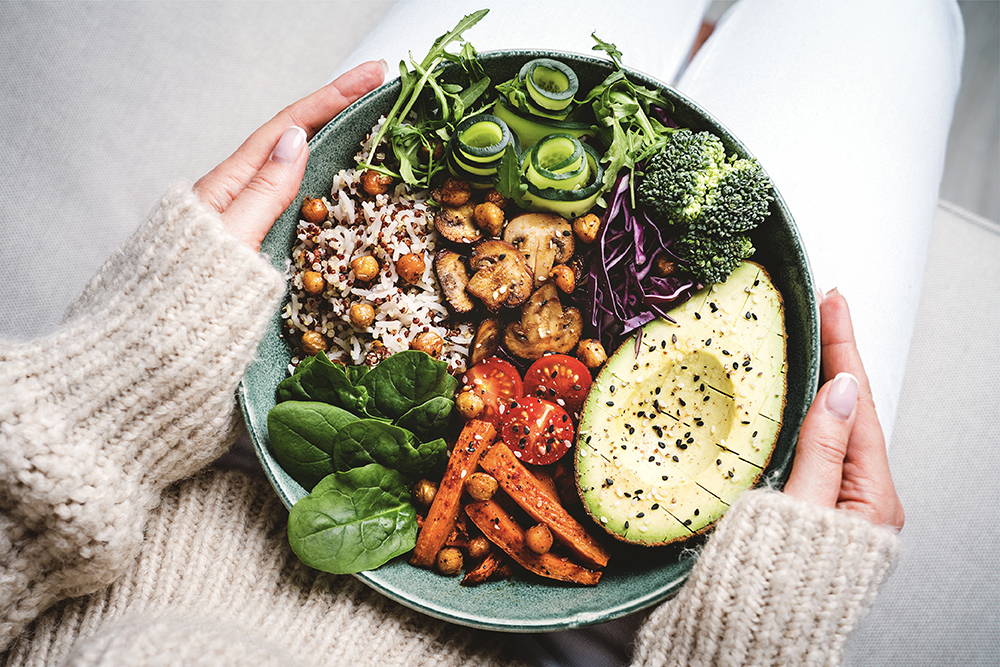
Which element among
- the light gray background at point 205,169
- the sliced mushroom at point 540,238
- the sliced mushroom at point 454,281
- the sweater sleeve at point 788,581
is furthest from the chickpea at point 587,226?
the light gray background at point 205,169

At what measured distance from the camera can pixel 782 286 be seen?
3.94 feet

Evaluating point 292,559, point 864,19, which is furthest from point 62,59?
point 864,19

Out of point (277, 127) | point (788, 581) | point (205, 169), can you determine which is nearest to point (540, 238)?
point (277, 127)

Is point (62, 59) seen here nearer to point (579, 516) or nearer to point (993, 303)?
point (579, 516)

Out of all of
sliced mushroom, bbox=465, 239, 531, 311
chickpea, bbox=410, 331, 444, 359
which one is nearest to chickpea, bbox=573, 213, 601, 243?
sliced mushroom, bbox=465, 239, 531, 311

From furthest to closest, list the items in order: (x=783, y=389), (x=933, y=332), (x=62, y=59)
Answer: (x=62, y=59), (x=933, y=332), (x=783, y=389)

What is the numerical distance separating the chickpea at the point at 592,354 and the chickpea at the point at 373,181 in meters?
0.49

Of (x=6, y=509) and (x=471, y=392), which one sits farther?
(x=471, y=392)

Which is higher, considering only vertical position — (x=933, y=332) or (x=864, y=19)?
(x=864, y=19)

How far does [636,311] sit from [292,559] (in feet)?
2.66

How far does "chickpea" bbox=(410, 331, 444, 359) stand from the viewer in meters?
1.24

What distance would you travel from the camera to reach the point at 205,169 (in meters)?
1.78

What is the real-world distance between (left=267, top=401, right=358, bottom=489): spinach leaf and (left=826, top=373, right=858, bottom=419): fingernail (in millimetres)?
822

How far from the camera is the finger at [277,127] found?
124cm
